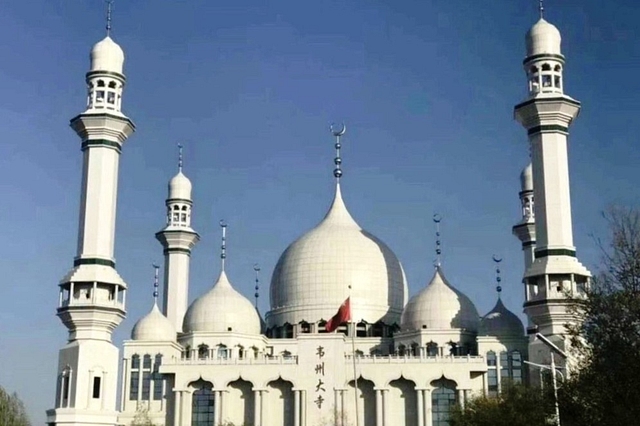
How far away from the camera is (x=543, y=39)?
4862cm

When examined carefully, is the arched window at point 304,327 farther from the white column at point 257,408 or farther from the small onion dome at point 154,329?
the white column at point 257,408

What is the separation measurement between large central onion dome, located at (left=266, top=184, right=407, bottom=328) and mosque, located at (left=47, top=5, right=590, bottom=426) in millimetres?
85

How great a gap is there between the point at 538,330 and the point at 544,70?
517 inches

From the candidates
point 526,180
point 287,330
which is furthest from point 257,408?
point 526,180

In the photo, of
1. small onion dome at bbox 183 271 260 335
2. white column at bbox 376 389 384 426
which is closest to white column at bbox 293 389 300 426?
white column at bbox 376 389 384 426

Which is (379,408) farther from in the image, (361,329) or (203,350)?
(203,350)

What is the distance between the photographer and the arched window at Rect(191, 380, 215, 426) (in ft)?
161

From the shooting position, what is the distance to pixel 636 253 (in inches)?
728

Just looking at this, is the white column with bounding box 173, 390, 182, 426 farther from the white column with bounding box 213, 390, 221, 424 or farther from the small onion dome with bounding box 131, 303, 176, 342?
the small onion dome with bounding box 131, 303, 176, 342

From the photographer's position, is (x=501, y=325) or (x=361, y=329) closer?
(x=501, y=325)

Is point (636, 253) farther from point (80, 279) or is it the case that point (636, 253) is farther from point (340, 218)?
point (340, 218)

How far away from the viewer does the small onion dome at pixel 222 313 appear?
53812mm

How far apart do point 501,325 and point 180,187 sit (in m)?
22.5

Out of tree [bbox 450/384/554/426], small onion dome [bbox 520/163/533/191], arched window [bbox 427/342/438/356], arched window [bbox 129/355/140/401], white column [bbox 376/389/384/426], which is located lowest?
tree [bbox 450/384/554/426]
